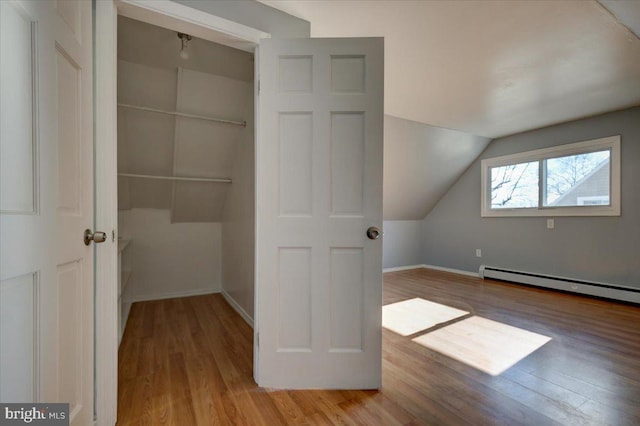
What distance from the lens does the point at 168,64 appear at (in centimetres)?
242

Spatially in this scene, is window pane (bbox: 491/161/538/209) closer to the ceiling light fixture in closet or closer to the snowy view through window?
the snowy view through window

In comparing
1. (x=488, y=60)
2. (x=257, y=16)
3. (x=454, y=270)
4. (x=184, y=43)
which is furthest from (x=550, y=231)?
(x=184, y=43)

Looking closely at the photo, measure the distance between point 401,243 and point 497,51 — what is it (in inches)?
151

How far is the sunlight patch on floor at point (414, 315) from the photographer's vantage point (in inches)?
104

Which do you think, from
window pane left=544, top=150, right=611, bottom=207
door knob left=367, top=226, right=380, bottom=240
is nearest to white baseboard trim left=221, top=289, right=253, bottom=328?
door knob left=367, top=226, right=380, bottom=240

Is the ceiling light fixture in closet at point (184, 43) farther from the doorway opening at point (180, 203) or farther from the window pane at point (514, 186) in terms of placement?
the window pane at point (514, 186)

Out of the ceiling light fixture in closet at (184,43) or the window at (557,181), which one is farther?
the window at (557,181)

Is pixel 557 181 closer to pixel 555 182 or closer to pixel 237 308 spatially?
pixel 555 182

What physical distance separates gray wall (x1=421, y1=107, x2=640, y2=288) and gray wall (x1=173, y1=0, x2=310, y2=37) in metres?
4.11

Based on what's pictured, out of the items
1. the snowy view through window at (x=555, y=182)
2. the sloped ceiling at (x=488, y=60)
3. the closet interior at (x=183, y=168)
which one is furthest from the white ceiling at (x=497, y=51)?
the closet interior at (x=183, y=168)

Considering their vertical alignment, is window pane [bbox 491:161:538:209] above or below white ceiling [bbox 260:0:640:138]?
below

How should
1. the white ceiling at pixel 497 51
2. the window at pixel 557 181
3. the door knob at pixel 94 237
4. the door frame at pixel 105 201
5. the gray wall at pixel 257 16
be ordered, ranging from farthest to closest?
the window at pixel 557 181 → the white ceiling at pixel 497 51 → the gray wall at pixel 257 16 → the door frame at pixel 105 201 → the door knob at pixel 94 237

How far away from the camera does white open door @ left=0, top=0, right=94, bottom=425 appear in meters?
0.78

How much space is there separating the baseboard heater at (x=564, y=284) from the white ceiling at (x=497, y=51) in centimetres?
221
